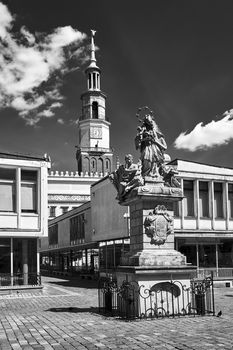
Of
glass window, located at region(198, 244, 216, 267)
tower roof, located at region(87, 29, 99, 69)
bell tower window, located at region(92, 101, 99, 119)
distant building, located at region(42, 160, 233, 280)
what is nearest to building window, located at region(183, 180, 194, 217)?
distant building, located at region(42, 160, 233, 280)

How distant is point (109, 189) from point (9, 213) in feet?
32.0

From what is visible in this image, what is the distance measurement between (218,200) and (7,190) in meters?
15.5

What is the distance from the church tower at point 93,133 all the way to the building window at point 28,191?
58.1m

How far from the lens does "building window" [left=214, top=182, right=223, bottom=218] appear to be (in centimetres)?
3528

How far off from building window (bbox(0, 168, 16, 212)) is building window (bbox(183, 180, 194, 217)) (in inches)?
475

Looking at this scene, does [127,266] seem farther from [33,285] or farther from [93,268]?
[93,268]

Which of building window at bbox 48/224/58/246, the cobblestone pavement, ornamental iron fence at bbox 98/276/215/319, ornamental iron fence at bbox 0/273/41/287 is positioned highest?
building window at bbox 48/224/58/246

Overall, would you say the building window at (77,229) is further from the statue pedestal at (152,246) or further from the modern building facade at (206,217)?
the statue pedestal at (152,246)

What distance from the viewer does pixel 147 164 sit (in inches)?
659

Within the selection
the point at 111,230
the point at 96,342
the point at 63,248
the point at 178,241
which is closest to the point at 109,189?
the point at 111,230

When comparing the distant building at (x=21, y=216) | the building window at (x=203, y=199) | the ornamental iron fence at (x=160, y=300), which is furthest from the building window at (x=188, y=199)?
the ornamental iron fence at (x=160, y=300)

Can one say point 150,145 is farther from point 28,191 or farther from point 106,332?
point 28,191

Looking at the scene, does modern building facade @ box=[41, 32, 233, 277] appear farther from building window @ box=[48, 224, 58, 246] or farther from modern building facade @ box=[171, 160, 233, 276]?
building window @ box=[48, 224, 58, 246]

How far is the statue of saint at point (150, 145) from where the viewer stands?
1675 cm
